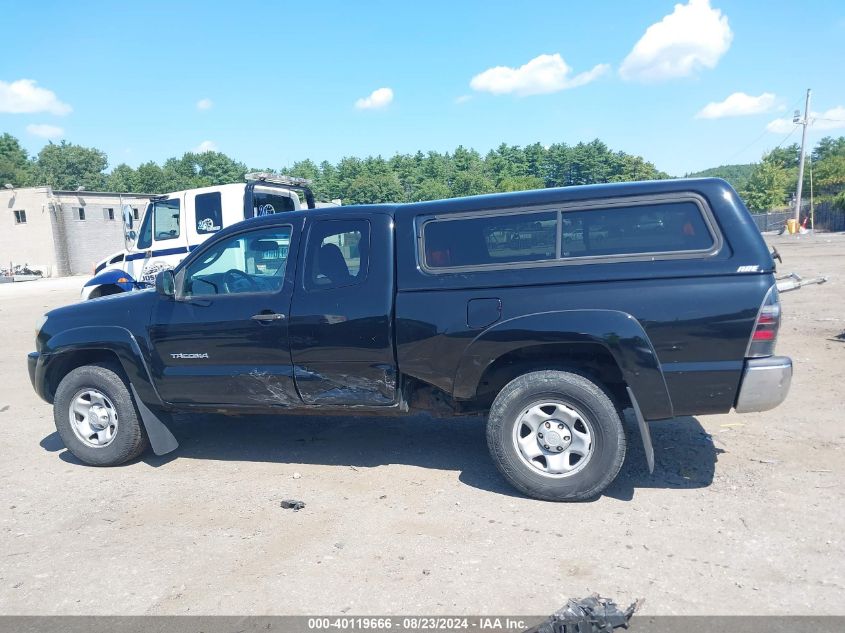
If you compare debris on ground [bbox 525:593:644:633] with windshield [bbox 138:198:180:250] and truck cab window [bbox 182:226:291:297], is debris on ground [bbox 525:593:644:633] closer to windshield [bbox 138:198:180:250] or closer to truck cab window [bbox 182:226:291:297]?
truck cab window [bbox 182:226:291:297]

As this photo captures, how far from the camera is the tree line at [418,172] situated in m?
66.2

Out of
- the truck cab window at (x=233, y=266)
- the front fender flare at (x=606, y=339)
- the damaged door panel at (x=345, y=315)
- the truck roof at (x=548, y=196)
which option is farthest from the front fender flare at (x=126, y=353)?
the front fender flare at (x=606, y=339)

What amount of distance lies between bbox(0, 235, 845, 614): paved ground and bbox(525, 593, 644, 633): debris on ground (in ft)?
0.54

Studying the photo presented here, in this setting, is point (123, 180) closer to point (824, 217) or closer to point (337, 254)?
point (824, 217)

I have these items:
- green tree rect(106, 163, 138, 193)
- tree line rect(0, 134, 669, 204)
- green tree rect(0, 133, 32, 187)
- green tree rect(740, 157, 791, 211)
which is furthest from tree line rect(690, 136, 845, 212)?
green tree rect(0, 133, 32, 187)

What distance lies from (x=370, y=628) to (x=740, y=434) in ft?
12.8

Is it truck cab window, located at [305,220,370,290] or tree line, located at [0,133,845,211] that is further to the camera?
tree line, located at [0,133,845,211]

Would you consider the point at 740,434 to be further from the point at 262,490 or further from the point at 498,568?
the point at 262,490

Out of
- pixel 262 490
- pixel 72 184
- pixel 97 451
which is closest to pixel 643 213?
pixel 262 490

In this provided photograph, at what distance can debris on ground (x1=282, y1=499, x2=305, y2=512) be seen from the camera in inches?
178

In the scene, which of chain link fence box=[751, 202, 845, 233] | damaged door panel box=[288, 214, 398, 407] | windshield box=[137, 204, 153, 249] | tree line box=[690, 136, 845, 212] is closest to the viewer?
damaged door panel box=[288, 214, 398, 407]

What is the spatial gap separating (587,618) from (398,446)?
2.87 meters

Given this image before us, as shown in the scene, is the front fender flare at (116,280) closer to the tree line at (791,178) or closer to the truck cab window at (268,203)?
the truck cab window at (268,203)

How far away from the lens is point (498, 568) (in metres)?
3.61
